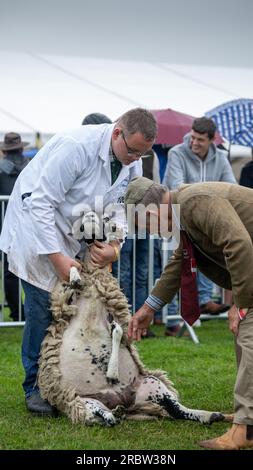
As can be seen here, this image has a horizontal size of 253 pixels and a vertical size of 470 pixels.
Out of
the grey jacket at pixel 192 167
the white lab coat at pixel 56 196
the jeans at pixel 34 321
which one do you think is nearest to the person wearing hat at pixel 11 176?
the grey jacket at pixel 192 167

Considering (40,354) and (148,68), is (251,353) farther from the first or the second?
(148,68)

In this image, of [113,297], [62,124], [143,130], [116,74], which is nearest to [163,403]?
[113,297]

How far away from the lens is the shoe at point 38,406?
5.07 metres

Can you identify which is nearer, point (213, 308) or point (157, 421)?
point (157, 421)

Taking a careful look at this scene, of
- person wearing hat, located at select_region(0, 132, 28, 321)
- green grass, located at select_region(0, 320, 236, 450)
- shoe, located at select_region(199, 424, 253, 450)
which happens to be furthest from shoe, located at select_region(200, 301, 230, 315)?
shoe, located at select_region(199, 424, 253, 450)

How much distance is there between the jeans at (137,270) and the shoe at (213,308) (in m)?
0.67

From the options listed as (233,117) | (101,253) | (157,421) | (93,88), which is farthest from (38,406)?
(93,88)

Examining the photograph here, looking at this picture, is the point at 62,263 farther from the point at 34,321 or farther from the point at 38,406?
the point at 38,406

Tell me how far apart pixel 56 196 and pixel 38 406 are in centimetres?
128

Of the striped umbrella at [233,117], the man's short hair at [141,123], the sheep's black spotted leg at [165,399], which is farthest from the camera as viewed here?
the striped umbrella at [233,117]

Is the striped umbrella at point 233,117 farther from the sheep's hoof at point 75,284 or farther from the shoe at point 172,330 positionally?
the sheep's hoof at point 75,284

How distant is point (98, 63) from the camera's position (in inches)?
730

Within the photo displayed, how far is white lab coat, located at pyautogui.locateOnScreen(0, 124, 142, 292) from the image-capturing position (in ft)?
16.0

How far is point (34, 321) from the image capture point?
514cm
